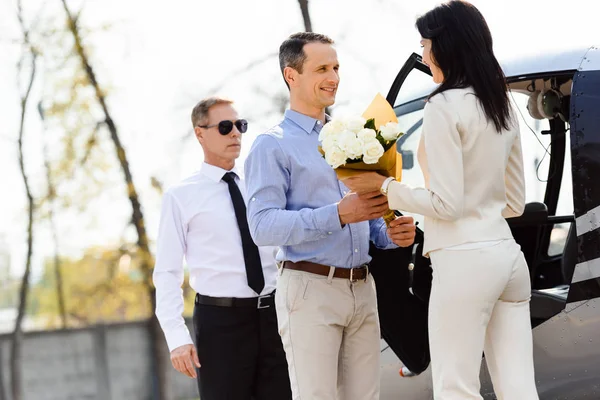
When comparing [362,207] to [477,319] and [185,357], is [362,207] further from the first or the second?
[185,357]

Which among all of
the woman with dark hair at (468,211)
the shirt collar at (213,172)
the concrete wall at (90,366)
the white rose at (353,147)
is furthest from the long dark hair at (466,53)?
the concrete wall at (90,366)

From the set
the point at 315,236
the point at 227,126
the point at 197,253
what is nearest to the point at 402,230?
the point at 315,236

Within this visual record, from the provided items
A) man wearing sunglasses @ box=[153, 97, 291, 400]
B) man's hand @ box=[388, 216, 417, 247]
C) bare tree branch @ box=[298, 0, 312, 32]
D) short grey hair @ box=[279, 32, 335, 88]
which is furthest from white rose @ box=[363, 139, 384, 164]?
bare tree branch @ box=[298, 0, 312, 32]

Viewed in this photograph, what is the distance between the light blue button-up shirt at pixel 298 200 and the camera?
353cm

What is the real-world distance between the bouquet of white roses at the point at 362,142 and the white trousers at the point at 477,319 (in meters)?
0.38

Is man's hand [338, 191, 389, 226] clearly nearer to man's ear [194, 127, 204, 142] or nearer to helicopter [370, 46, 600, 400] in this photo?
helicopter [370, 46, 600, 400]

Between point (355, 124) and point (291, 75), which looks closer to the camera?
point (355, 124)

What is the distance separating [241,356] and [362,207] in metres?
1.20

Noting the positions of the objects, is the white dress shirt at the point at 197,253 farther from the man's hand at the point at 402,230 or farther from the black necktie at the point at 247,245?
the man's hand at the point at 402,230

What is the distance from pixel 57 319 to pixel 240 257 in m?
9.83

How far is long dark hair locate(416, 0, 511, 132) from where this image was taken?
10.5 ft

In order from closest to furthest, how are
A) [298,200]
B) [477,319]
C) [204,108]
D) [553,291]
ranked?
[477,319] < [298,200] < [204,108] < [553,291]

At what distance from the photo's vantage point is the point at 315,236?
3.53 metres

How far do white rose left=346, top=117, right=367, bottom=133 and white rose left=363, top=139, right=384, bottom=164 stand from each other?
0.06 m
